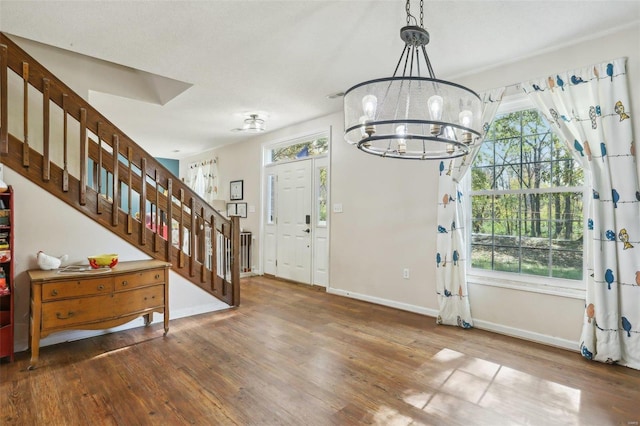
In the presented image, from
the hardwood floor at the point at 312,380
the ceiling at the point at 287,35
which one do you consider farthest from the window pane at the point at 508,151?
the hardwood floor at the point at 312,380

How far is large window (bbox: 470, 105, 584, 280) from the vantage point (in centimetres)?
307

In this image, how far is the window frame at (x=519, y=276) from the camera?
117 inches

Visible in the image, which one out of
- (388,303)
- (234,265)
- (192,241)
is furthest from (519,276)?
(192,241)

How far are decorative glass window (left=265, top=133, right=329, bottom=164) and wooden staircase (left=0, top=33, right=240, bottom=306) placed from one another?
1.92 metres

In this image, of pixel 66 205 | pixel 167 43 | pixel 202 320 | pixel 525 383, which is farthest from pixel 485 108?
pixel 66 205

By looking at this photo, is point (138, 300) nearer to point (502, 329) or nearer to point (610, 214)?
point (502, 329)

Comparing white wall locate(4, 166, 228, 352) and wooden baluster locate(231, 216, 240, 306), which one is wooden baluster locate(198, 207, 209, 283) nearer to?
wooden baluster locate(231, 216, 240, 306)

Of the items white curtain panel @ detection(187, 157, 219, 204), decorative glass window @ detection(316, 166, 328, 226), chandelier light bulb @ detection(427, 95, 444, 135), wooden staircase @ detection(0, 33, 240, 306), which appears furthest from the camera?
white curtain panel @ detection(187, 157, 219, 204)

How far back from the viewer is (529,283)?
10.5 ft

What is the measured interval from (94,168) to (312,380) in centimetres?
294

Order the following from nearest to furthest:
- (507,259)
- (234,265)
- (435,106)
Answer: (435,106) < (507,259) < (234,265)

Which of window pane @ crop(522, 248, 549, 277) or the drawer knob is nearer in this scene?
the drawer knob

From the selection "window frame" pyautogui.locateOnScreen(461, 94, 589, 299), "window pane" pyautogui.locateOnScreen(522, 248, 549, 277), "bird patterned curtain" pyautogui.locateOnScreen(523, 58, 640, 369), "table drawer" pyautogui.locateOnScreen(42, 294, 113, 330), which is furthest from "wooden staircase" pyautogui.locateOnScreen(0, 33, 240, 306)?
"bird patterned curtain" pyautogui.locateOnScreen(523, 58, 640, 369)

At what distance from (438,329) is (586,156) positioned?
1.98m
